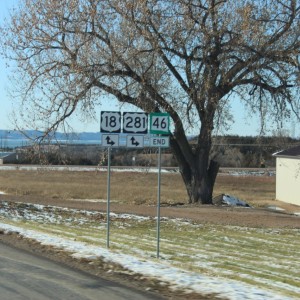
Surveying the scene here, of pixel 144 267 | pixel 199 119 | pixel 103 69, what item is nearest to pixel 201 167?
pixel 199 119

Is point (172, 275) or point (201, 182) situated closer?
point (172, 275)

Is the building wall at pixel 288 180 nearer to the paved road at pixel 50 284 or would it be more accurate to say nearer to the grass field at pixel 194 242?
the grass field at pixel 194 242

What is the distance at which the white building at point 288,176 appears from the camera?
4119 cm

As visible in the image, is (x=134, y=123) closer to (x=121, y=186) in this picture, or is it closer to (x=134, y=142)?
(x=134, y=142)

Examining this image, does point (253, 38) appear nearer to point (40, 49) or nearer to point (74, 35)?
point (74, 35)

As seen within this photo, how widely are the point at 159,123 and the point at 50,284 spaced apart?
4.16 m

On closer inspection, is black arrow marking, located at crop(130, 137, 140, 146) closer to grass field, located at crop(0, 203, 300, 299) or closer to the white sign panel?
the white sign panel

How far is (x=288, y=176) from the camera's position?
4266cm

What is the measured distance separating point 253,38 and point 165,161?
65.8 meters

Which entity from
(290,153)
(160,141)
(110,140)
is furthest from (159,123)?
(290,153)

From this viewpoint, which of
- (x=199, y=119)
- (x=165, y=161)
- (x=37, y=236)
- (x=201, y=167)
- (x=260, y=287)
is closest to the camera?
(x=260, y=287)

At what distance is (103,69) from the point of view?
77.4 feet

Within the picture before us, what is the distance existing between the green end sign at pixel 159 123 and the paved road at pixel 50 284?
10.7 ft

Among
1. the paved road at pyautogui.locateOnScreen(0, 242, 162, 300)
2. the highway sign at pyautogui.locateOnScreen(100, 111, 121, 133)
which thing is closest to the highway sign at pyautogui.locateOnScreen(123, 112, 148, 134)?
the highway sign at pyautogui.locateOnScreen(100, 111, 121, 133)
